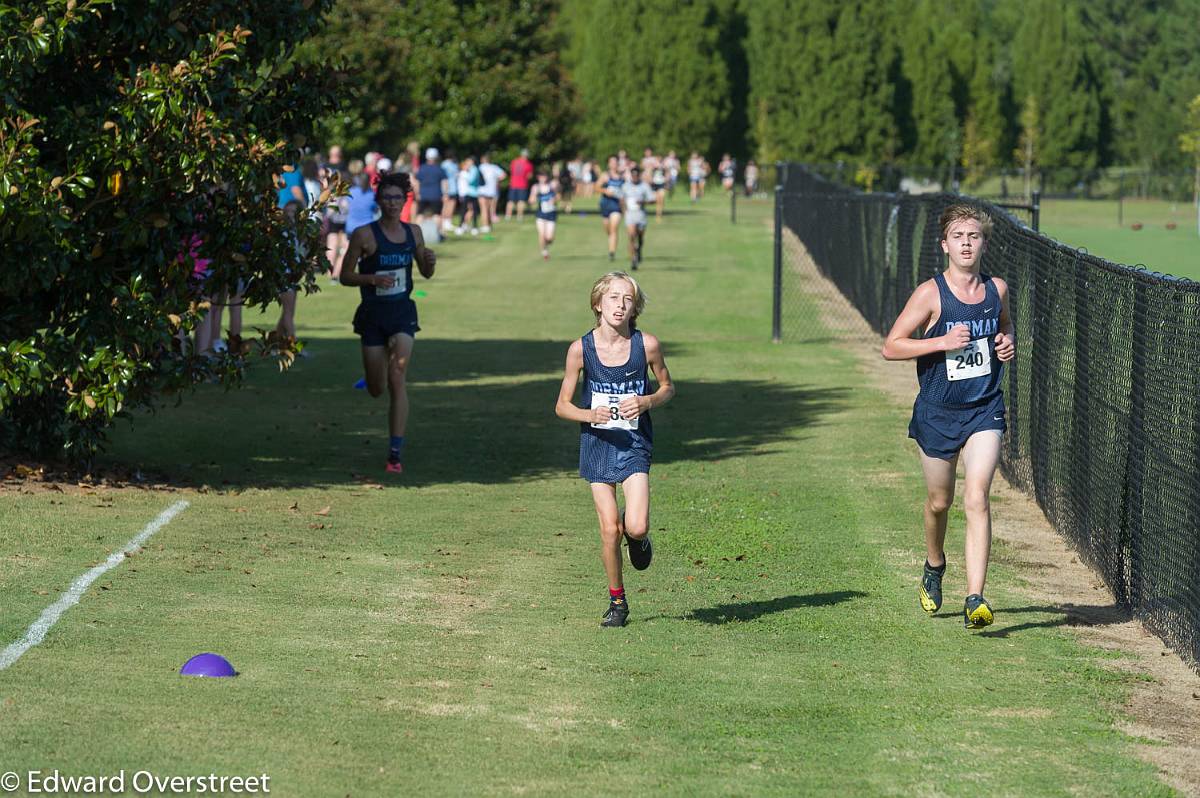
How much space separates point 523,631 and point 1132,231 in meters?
43.3

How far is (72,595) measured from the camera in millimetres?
8922

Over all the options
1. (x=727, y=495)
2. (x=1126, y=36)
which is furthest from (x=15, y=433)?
(x=1126, y=36)

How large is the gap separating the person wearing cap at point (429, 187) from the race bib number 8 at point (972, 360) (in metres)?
31.1

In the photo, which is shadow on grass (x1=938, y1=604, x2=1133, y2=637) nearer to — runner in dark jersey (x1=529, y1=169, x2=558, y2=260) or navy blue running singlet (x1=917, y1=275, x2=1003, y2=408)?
navy blue running singlet (x1=917, y1=275, x2=1003, y2=408)

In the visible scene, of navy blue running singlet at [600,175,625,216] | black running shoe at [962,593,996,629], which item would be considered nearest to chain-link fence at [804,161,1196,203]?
navy blue running singlet at [600,175,625,216]

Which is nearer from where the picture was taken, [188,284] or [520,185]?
[188,284]

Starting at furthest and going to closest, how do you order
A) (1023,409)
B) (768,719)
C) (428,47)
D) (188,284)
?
(428,47) → (1023,409) → (188,284) → (768,719)

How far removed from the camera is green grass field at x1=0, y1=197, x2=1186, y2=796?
6.57m

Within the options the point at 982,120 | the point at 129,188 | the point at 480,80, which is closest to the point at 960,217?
the point at 129,188

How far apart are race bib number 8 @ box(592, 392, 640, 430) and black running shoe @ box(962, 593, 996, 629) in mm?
1729

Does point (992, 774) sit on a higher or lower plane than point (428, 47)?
lower

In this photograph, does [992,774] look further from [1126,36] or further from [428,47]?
[1126,36]

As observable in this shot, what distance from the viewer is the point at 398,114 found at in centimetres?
5256

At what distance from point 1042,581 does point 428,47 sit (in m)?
47.1
